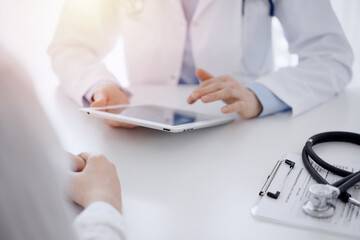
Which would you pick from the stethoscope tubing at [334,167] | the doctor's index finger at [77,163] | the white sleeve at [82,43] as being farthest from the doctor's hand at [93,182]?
the white sleeve at [82,43]

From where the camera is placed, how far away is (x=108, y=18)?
1103 mm

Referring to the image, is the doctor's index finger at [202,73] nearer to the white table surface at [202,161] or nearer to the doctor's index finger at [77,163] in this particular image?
the white table surface at [202,161]

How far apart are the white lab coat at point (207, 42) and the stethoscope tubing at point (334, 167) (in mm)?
192

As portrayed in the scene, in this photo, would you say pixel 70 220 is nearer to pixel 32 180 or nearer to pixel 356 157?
pixel 32 180

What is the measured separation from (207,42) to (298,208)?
2.22 feet

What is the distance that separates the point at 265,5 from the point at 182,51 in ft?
0.87

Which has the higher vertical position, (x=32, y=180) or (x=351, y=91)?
(x=32, y=180)

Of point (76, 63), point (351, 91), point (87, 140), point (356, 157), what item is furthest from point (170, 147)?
point (351, 91)

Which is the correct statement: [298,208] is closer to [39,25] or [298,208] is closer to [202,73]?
[202,73]

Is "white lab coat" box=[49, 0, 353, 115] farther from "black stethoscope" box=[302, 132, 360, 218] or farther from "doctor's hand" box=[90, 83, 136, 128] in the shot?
"black stethoscope" box=[302, 132, 360, 218]

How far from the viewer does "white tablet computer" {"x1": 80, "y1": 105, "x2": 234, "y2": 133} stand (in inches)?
23.6

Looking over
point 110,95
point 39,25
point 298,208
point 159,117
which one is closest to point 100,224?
point 298,208

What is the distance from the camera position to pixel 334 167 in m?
0.49

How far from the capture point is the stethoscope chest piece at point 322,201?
40 cm
